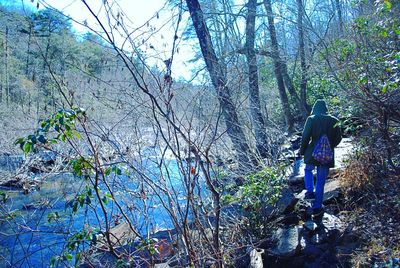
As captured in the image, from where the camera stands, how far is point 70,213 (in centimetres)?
343

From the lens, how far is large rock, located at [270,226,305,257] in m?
3.99

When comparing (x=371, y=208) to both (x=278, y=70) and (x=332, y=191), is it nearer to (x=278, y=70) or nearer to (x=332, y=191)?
(x=332, y=191)

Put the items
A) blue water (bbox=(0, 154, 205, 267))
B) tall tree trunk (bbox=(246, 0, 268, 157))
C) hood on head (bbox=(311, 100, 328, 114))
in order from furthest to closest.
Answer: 1. tall tree trunk (bbox=(246, 0, 268, 157))
2. hood on head (bbox=(311, 100, 328, 114))
3. blue water (bbox=(0, 154, 205, 267))

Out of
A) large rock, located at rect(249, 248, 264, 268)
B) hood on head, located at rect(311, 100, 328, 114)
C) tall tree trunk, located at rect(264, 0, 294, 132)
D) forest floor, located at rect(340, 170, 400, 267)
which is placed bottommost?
large rock, located at rect(249, 248, 264, 268)

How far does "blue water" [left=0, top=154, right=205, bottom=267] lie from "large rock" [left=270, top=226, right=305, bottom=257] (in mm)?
1371

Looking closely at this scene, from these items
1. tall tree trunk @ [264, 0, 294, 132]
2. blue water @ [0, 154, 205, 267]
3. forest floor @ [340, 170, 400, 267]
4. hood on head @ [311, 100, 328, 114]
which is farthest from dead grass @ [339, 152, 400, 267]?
tall tree trunk @ [264, 0, 294, 132]

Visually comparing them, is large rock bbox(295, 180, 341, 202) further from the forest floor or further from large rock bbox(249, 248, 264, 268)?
large rock bbox(249, 248, 264, 268)

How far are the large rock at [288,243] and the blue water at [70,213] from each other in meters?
1.37

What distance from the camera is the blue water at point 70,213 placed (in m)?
3.63

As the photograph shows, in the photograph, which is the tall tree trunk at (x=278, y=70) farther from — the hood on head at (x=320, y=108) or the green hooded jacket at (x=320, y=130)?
the green hooded jacket at (x=320, y=130)

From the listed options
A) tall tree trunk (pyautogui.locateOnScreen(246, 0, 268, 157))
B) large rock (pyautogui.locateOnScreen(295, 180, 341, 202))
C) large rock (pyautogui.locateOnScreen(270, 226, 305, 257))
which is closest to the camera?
large rock (pyautogui.locateOnScreen(270, 226, 305, 257))

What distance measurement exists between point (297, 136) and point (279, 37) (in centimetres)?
486

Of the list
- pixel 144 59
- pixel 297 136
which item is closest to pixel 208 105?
pixel 144 59

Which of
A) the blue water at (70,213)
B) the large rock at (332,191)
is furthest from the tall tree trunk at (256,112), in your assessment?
the blue water at (70,213)
